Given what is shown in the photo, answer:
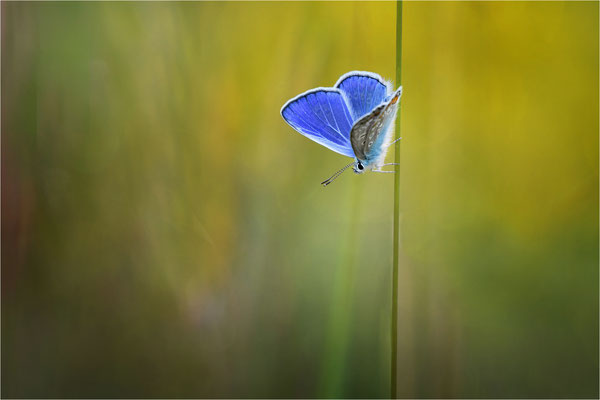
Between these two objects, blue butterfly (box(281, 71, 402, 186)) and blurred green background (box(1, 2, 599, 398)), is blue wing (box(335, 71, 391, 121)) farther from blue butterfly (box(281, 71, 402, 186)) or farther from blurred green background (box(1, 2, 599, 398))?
blurred green background (box(1, 2, 599, 398))

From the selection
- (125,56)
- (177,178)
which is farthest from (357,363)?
(125,56)

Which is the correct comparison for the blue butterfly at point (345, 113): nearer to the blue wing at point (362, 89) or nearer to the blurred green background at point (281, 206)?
the blue wing at point (362, 89)

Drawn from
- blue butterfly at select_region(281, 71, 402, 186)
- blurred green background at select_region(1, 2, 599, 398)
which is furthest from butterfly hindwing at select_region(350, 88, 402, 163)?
blurred green background at select_region(1, 2, 599, 398)

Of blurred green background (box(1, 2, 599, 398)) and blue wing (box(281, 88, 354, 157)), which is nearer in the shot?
blue wing (box(281, 88, 354, 157))

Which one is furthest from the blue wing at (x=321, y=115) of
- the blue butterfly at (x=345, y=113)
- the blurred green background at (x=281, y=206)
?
the blurred green background at (x=281, y=206)

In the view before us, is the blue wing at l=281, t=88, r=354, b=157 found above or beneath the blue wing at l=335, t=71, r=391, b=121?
beneath

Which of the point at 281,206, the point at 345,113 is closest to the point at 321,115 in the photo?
the point at 345,113
